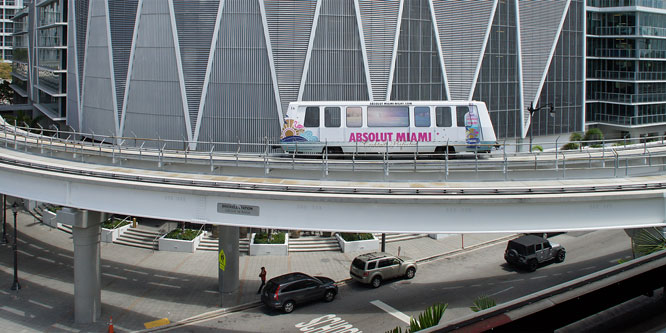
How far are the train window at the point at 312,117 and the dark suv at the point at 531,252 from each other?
1134 cm

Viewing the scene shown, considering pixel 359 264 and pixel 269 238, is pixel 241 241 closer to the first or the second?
pixel 269 238

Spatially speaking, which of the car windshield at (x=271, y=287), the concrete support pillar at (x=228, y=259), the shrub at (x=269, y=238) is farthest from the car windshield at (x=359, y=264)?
the shrub at (x=269, y=238)

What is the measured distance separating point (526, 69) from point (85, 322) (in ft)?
112

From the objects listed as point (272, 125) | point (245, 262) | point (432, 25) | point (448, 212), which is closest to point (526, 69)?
point (432, 25)

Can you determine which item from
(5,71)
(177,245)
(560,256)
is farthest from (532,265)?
(5,71)

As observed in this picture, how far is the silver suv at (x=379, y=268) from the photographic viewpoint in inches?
1112

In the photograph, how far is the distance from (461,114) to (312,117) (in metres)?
7.05

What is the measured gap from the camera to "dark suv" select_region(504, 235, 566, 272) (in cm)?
3055

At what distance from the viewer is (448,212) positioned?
19.6 m

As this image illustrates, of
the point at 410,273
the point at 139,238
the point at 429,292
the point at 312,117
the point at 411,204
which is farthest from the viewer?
the point at 139,238

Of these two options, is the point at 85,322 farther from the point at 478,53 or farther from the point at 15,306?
the point at 478,53

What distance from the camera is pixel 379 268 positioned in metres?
28.5

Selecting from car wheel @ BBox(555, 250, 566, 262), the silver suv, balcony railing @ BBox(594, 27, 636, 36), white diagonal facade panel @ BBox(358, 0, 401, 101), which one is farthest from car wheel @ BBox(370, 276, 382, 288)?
balcony railing @ BBox(594, 27, 636, 36)

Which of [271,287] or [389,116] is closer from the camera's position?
[271,287]
